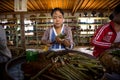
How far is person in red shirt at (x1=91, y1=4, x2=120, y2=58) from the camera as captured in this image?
209 centimetres

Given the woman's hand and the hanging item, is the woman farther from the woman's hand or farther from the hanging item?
the hanging item

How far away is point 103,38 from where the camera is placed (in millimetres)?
2135

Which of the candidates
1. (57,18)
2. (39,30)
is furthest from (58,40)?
(39,30)

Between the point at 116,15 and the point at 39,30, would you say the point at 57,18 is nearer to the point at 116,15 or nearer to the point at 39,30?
the point at 116,15

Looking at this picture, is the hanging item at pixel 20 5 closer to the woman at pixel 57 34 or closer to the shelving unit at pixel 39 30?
the shelving unit at pixel 39 30

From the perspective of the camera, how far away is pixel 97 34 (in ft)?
7.08

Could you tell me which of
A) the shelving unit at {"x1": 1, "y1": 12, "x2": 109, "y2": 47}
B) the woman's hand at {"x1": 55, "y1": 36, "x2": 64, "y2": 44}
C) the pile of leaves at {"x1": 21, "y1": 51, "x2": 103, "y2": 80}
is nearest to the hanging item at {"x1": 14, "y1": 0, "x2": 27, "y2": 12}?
the shelving unit at {"x1": 1, "y1": 12, "x2": 109, "y2": 47}

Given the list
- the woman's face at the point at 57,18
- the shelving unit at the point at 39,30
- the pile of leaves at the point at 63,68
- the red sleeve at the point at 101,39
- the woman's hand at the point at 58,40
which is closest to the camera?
the pile of leaves at the point at 63,68

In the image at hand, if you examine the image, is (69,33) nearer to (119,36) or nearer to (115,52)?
(119,36)

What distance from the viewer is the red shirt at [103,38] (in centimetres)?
210

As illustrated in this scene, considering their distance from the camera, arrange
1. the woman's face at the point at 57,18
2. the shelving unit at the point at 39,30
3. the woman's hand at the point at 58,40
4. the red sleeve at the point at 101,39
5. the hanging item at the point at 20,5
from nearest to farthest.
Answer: the red sleeve at the point at 101,39, the woman's hand at the point at 58,40, the woman's face at the point at 57,18, the hanging item at the point at 20,5, the shelving unit at the point at 39,30

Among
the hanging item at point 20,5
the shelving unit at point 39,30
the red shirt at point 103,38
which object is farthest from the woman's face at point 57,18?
the shelving unit at point 39,30

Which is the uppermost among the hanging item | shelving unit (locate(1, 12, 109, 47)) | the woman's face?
the hanging item

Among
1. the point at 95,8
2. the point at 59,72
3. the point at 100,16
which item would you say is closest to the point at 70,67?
the point at 59,72
